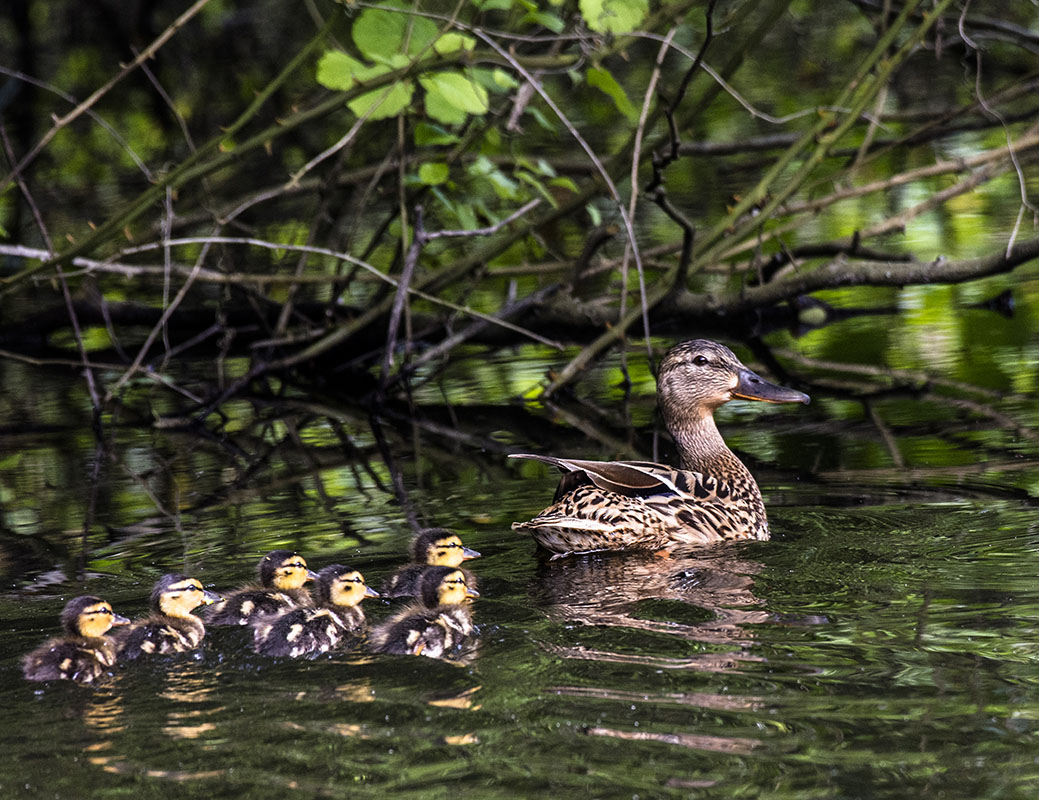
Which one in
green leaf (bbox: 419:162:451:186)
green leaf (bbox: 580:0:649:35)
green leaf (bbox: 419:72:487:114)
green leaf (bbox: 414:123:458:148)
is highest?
green leaf (bbox: 580:0:649:35)

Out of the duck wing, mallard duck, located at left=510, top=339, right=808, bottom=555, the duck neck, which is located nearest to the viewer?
mallard duck, located at left=510, top=339, right=808, bottom=555

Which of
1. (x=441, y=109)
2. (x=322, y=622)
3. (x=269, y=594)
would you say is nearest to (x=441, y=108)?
(x=441, y=109)

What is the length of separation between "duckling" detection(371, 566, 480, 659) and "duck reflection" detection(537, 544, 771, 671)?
251mm

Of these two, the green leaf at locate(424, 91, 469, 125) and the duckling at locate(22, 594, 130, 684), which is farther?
the green leaf at locate(424, 91, 469, 125)

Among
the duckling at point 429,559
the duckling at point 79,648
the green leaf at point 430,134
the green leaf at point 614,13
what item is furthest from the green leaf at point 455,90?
the duckling at point 79,648

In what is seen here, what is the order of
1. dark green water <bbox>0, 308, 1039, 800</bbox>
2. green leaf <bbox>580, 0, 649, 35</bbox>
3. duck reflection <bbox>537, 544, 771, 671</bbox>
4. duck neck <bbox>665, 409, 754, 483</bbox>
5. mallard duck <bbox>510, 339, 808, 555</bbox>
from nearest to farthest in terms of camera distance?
dark green water <bbox>0, 308, 1039, 800</bbox> → duck reflection <bbox>537, 544, 771, 671</bbox> → mallard duck <bbox>510, 339, 808, 555</bbox> → green leaf <bbox>580, 0, 649, 35</bbox> → duck neck <bbox>665, 409, 754, 483</bbox>

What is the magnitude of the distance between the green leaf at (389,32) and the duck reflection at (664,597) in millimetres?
2095

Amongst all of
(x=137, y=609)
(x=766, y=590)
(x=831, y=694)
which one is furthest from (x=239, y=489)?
(x=831, y=694)

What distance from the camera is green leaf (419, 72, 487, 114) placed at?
5191 mm

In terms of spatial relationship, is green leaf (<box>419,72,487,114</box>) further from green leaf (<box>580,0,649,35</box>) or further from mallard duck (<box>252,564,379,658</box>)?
mallard duck (<box>252,564,379,658</box>)

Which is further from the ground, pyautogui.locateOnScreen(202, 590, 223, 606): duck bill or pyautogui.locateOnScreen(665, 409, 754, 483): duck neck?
pyautogui.locateOnScreen(665, 409, 754, 483): duck neck

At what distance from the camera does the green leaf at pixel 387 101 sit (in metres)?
5.42

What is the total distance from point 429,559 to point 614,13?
2048 mm

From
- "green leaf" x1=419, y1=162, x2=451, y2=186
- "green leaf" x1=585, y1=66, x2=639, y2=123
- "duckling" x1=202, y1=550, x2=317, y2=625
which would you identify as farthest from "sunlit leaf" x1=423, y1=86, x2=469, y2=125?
"duckling" x1=202, y1=550, x2=317, y2=625
